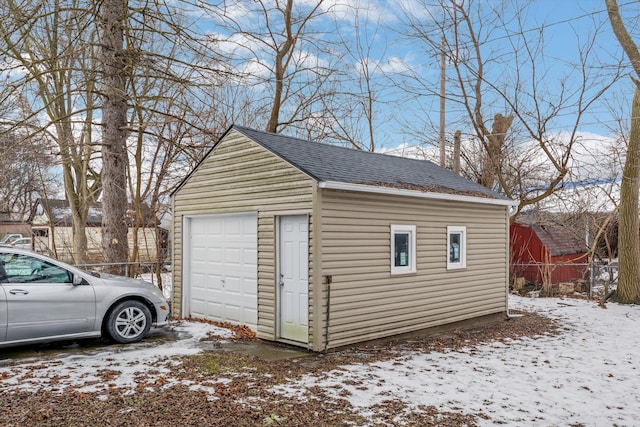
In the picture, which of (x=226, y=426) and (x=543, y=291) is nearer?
(x=226, y=426)

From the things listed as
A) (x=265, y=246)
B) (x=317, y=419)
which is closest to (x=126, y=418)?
(x=317, y=419)

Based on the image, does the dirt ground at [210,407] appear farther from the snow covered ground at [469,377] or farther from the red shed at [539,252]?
the red shed at [539,252]

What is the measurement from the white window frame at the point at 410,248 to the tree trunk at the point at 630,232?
7.72 m

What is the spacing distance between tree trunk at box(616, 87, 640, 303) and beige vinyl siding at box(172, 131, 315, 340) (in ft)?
32.7

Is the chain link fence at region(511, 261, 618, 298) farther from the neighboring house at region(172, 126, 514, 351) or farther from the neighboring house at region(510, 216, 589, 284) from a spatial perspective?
the neighboring house at region(172, 126, 514, 351)

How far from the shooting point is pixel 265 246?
798cm

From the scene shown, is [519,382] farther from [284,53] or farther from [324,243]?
[284,53]

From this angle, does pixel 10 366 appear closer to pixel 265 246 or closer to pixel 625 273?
pixel 265 246

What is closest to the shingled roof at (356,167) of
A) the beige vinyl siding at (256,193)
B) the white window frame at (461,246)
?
the beige vinyl siding at (256,193)

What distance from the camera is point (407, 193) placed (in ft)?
27.1

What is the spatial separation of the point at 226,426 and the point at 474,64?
48.1 ft

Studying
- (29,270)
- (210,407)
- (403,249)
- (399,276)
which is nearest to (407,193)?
(403,249)

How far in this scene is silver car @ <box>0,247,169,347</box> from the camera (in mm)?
6531

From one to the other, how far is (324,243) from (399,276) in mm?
1899
